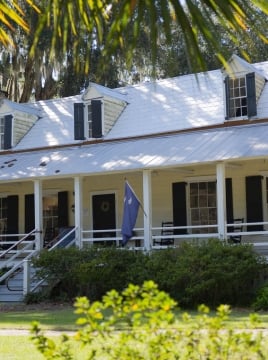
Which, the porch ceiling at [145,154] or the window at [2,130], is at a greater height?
the window at [2,130]

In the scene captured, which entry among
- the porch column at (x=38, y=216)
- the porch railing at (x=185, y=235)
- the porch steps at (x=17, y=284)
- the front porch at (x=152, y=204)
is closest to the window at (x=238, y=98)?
the front porch at (x=152, y=204)

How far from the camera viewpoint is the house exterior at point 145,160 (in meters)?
16.7

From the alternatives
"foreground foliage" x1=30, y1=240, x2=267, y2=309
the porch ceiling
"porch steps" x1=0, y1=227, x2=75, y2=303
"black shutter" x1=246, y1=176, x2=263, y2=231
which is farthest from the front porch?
"foreground foliage" x1=30, y1=240, x2=267, y2=309

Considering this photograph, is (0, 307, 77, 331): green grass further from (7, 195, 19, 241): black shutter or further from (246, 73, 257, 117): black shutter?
(7, 195, 19, 241): black shutter

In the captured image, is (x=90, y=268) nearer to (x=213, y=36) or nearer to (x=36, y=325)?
(x=36, y=325)

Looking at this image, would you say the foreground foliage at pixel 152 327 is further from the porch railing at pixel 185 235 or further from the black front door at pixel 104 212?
the black front door at pixel 104 212

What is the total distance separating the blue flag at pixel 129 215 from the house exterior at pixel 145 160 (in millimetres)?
568

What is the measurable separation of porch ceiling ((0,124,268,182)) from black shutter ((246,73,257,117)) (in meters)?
0.47

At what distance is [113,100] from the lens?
2123cm

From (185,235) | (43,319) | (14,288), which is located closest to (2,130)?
(14,288)

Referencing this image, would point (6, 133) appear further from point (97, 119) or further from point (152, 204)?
point (152, 204)

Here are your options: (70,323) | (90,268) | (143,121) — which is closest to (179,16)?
(70,323)

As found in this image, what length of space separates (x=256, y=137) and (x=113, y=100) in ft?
21.1

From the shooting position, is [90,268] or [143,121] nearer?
[90,268]
